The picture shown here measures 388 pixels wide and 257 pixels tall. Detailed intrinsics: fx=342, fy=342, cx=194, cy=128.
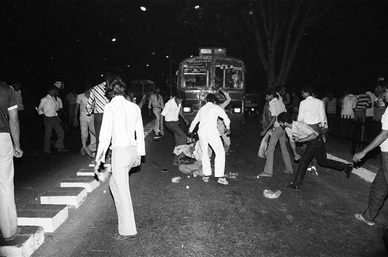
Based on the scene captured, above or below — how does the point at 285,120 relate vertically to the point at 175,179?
above

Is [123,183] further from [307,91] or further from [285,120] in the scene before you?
[307,91]

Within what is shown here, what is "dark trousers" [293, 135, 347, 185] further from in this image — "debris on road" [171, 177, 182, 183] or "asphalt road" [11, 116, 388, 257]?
"debris on road" [171, 177, 182, 183]

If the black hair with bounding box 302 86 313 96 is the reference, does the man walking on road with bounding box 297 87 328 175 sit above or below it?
below

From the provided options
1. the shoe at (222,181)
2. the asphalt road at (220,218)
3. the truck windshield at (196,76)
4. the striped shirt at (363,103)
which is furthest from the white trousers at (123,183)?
the truck windshield at (196,76)

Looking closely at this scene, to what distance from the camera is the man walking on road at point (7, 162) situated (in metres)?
4.02

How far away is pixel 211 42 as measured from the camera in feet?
118

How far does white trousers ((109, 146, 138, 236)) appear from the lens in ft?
14.5

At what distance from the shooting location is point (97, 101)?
25.5ft

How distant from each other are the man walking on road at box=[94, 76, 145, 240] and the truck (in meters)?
9.81

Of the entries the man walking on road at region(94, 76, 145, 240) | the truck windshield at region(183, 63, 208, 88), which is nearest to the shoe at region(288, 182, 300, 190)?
the man walking on road at region(94, 76, 145, 240)

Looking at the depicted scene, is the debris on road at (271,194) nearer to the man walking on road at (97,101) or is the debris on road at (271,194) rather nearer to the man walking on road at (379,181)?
the man walking on road at (379,181)

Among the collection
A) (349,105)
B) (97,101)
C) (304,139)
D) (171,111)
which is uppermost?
(97,101)

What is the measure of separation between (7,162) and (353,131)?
9.52m

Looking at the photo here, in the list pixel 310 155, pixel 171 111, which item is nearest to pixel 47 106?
pixel 171 111
